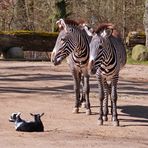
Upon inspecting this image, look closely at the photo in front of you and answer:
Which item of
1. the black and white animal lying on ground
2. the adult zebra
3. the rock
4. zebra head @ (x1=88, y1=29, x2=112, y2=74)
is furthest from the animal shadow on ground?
the rock

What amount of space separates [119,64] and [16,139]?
2820 mm

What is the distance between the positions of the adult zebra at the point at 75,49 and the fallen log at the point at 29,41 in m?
16.1

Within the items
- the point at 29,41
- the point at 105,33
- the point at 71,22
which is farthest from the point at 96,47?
the point at 29,41

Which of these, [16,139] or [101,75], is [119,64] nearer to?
[101,75]

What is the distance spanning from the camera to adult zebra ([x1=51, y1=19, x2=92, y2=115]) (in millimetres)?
10891

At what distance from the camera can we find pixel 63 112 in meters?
11.6

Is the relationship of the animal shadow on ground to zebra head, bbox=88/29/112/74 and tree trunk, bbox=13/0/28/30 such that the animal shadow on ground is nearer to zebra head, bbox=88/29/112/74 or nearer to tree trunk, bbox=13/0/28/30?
zebra head, bbox=88/29/112/74

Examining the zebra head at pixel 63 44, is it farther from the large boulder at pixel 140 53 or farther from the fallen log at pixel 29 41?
the fallen log at pixel 29 41

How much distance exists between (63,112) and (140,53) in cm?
1446

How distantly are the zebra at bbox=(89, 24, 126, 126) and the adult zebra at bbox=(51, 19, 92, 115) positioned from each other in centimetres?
81

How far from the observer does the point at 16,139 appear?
8500 millimetres

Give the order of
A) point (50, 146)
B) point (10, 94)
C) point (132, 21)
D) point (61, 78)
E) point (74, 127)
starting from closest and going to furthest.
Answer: point (50, 146) → point (74, 127) → point (10, 94) → point (61, 78) → point (132, 21)

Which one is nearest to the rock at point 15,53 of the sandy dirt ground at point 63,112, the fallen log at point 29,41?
the fallen log at point 29,41

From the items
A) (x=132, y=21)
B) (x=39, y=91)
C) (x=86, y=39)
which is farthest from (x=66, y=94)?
(x=132, y=21)
